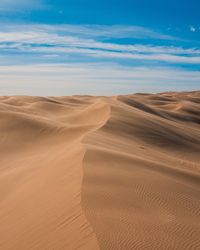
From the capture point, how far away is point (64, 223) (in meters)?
6.45

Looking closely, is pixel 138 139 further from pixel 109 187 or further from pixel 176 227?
pixel 176 227

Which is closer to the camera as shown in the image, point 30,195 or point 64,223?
point 64,223

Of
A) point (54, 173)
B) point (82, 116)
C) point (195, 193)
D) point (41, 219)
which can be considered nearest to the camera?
point (41, 219)

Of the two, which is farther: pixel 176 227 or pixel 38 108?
pixel 38 108

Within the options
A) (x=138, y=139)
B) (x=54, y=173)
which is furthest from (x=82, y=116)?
(x=54, y=173)

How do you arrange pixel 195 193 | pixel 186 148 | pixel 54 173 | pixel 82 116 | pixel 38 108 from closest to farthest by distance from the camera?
pixel 195 193
pixel 54 173
pixel 186 148
pixel 82 116
pixel 38 108

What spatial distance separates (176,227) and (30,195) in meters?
3.85

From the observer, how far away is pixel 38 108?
36844 mm

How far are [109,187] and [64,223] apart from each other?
1908 millimetres

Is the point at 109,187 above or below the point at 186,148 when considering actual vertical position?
above

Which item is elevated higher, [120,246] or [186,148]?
[120,246]

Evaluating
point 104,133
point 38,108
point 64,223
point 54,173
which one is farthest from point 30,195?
point 38,108

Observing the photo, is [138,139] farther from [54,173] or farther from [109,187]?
[109,187]

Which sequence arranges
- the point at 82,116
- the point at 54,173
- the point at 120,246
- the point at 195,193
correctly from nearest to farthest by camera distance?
1. the point at 120,246
2. the point at 195,193
3. the point at 54,173
4. the point at 82,116
